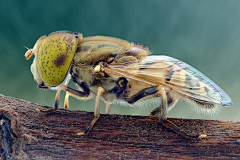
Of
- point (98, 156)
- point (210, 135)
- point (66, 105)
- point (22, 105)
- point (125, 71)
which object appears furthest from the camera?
point (66, 105)

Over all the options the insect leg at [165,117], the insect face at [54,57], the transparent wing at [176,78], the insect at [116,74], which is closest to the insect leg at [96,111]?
the insect at [116,74]

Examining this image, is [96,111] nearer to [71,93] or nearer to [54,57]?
[71,93]

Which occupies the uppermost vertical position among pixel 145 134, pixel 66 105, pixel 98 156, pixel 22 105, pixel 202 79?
pixel 202 79

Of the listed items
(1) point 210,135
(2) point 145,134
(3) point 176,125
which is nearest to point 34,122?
(2) point 145,134

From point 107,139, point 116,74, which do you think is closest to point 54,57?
Result: point 116,74

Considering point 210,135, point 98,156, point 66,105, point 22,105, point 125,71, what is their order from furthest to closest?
point 66,105, point 125,71, point 22,105, point 210,135, point 98,156

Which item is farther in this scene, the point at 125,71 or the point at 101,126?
the point at 125,71

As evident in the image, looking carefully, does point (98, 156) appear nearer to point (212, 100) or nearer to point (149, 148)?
point (149, 148)
